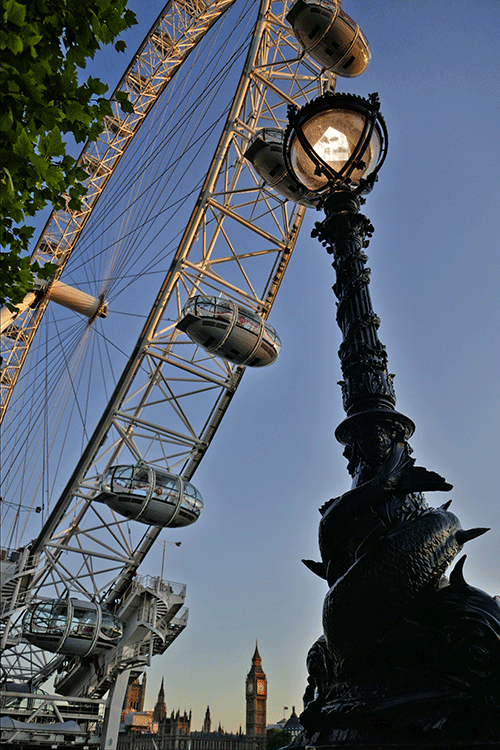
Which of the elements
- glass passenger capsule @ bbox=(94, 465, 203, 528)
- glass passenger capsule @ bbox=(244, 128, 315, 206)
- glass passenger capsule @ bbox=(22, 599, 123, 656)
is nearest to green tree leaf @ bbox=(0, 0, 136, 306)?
glass passenger capsule @ bbox=(244, 128, 315, 206)

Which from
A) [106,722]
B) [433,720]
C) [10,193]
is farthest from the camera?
[106,722]

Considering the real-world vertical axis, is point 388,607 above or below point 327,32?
below

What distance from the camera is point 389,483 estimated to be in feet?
8.64

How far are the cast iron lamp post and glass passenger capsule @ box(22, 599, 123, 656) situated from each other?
20471mm

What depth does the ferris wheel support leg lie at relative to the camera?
22.5 meters

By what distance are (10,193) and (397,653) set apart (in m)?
2.63

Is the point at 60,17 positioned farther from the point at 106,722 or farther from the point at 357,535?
the point at 106,722

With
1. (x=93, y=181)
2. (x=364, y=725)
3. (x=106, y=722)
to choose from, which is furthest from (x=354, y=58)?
(x=106, y=722)

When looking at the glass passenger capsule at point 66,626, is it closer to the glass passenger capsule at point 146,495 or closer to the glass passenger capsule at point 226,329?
the glass passenger capsule at point 146,495

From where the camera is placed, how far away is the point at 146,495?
58.6 ft

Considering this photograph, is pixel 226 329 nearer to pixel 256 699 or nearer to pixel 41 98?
pixel 41 98

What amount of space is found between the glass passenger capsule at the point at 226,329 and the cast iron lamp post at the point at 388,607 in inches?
538

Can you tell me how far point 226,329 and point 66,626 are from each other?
12576 millimetres

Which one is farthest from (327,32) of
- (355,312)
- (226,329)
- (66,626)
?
(66,626)
